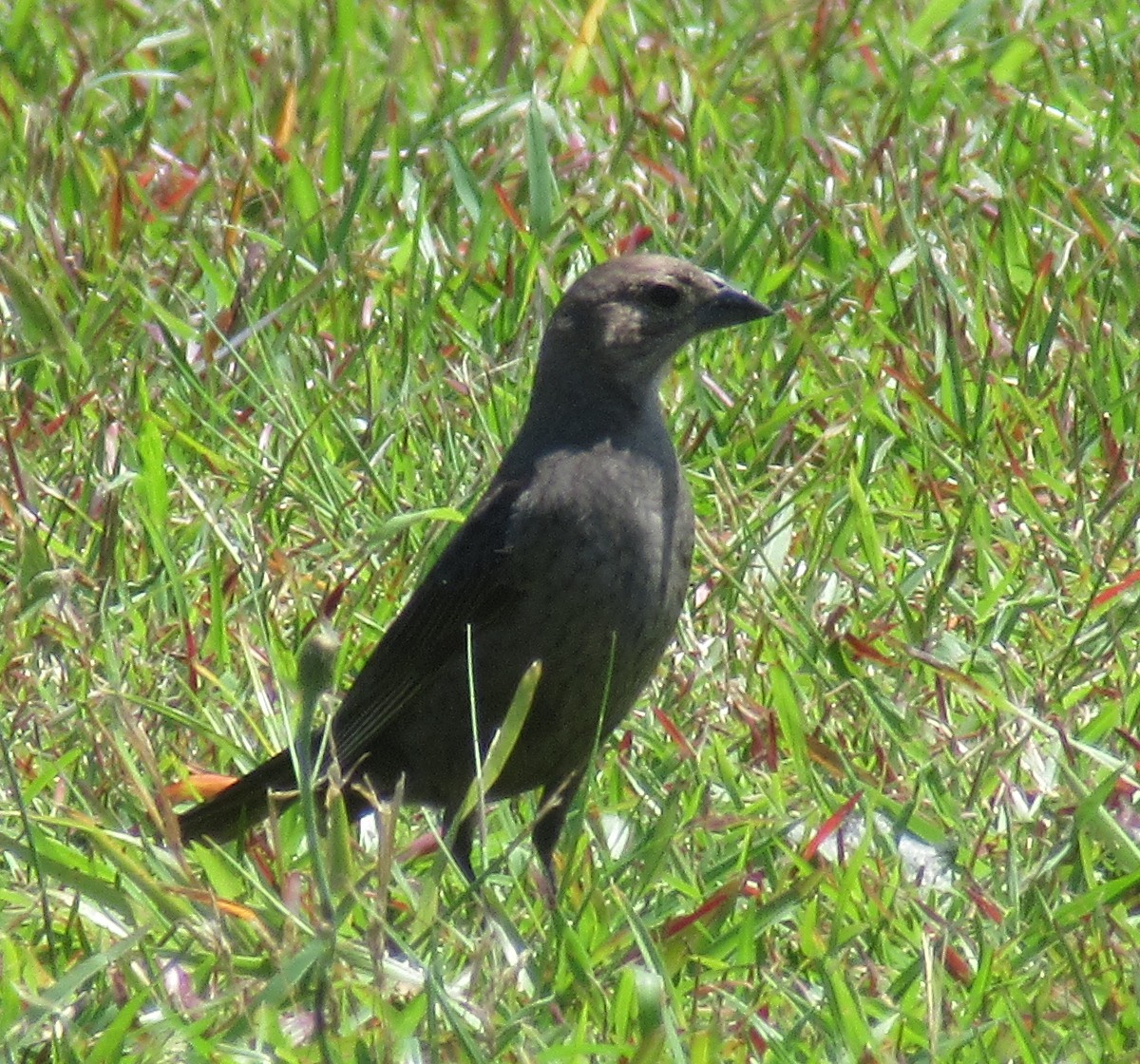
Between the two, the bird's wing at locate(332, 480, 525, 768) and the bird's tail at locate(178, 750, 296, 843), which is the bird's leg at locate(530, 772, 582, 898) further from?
the bird's tail at locate(178, 750, 296, 843)

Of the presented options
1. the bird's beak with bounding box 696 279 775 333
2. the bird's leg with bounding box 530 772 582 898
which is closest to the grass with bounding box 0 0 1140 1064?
the bird's leg with bounding box 530 772 582 898

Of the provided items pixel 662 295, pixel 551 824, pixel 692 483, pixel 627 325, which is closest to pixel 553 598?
pixel 551 824

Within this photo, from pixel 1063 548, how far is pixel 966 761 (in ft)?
3.18

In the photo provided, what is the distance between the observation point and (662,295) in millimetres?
4820

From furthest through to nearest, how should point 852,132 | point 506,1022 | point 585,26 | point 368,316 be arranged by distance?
1. point 585,26
2. point 852,132
3. point 368,316
4. point 506,1022

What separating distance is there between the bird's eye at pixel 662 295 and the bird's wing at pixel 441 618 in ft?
1.70

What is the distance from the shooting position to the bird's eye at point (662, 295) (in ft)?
15.8

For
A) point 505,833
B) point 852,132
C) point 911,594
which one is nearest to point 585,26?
point 852,132

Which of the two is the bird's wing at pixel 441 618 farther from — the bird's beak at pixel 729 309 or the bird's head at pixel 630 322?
the bird's beak at pixel 729 309

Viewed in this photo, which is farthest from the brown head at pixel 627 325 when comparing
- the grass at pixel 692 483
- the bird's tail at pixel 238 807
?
the bird's tail at pixel 238 807

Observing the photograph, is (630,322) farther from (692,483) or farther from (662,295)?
(692,483)

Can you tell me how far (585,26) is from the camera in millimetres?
7578

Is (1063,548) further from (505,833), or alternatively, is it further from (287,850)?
(287,850)

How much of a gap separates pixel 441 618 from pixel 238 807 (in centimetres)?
51
